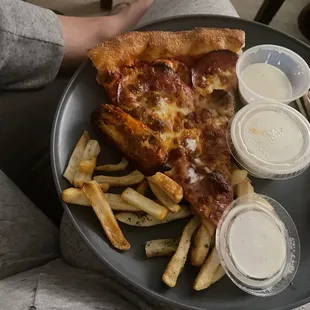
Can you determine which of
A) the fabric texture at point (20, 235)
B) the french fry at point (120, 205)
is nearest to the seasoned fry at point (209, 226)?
the french fry at point (120, 205)

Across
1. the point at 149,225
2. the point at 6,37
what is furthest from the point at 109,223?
the point at 6,37

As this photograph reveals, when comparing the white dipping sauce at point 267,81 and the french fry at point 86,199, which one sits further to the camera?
the white dipping sauce at point 267,81

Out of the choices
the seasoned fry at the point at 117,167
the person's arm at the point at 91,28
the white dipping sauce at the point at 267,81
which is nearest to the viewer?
the seasoned fry at the point at 117,167

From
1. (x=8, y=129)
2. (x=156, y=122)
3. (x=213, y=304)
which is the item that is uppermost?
(x=156, y=122)

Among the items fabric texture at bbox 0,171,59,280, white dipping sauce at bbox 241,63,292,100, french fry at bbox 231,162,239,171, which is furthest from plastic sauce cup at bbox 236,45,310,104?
fabric texture at bbox 0,171,59,280

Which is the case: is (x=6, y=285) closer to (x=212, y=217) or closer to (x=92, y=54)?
(x=212, y=217)

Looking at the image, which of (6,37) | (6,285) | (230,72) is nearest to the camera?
(6,285)

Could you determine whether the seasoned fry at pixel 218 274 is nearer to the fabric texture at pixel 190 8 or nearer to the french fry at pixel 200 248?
the french fry at pixel 200 248
